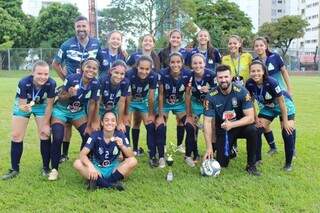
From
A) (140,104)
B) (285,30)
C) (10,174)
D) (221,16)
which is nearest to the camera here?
(10,174)

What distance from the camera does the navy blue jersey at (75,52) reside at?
6.66m

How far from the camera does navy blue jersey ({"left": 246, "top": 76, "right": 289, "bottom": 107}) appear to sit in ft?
20.2

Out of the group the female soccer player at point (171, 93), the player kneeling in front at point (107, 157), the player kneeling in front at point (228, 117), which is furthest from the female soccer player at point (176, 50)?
the player kneeling in front at point (107, 157)

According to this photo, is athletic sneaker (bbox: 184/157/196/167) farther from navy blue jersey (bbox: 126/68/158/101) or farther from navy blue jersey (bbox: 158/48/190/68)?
navy blue jersey (bbox: 158/48/190/68)

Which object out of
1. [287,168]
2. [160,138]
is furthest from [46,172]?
[287,168]

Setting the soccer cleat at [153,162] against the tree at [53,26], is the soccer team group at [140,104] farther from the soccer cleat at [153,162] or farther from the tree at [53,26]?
the tree at [53,26]

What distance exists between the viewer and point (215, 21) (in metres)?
58.7

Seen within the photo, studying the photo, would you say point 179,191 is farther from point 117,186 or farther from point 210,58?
point 210,58

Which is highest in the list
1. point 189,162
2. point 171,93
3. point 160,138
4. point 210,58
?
point 210,58

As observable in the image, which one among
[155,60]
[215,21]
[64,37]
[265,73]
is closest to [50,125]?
[155,60]

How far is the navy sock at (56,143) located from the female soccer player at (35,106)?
0.10m

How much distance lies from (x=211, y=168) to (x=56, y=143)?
1.98 m

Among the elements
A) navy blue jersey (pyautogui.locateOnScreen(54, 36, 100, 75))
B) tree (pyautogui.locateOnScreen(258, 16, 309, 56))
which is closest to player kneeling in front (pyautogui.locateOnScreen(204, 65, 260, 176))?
navy blue jersey (pyautogui.locateOnScreen(54, 36, 100, 75))

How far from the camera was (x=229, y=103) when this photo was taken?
240 inches
